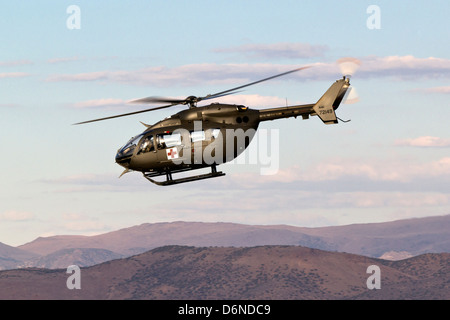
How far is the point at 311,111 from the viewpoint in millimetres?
70688

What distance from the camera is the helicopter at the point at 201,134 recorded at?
225 ft

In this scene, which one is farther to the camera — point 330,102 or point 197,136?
point 330,102

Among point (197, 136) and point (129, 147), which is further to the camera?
point (129, 147)

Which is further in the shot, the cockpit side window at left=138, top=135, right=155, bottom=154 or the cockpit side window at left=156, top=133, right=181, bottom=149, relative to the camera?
the cockpit side window at left=138, top=135, right=155, bottom=154

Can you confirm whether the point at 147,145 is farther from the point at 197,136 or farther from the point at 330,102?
the point at 330,102

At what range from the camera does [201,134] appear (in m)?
68.6

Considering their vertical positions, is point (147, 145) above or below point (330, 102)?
below

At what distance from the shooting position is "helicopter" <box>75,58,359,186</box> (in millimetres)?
68562

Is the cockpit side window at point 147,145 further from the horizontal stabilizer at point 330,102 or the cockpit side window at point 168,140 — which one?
the horizontal stabilizer at point 330,102

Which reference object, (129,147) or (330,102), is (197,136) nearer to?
(129,147)

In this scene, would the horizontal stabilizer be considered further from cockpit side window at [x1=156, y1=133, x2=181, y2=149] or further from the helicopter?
cockpit side window at [x1=156, y1=133, x2=181, y2=149]

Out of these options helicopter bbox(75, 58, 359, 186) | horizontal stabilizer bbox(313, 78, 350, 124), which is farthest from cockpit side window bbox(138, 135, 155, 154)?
horizontal stabilizer bbox(313, 78, 350, 124)

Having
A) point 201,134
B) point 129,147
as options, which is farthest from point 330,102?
point 129,147
